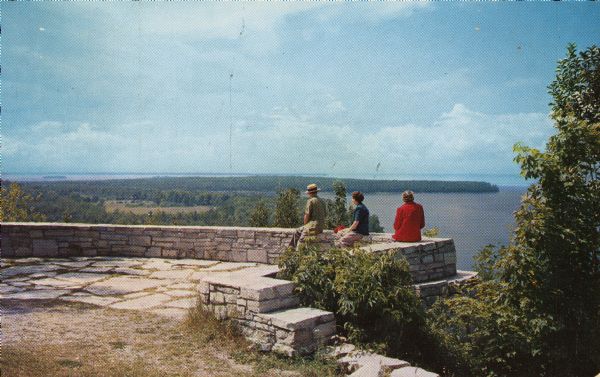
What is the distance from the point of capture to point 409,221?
7973mm

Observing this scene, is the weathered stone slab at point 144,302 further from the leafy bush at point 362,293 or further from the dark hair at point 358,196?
the dark hair at point 358,196

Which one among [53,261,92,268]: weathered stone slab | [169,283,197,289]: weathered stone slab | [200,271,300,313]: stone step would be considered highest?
[200,271,300,313]: stone step

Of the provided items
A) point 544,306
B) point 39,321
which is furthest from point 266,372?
point 544,306

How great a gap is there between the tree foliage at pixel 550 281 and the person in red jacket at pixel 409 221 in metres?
1.56

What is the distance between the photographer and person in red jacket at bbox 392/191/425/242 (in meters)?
7.96

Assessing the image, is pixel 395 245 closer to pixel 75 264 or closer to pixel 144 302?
pixel 144 302

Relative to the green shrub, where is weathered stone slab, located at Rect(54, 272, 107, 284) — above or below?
above

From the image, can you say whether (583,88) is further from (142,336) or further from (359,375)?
(142,336)

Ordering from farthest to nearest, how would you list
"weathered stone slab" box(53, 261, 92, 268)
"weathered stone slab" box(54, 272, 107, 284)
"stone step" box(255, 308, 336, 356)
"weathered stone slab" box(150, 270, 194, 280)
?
"weathered stone slab" box(53, 261, 92, 268), "weathered stone slab" box(150, 270, 194, 280), "weathered stone slab" box(54, 272, 107, 284), "stone step" box(255, 308, 336, 356)

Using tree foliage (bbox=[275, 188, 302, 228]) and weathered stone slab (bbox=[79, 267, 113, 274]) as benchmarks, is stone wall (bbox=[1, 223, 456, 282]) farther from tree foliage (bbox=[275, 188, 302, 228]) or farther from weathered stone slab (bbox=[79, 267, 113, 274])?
tree foliage (bbox=[275, 188, 302, 228])

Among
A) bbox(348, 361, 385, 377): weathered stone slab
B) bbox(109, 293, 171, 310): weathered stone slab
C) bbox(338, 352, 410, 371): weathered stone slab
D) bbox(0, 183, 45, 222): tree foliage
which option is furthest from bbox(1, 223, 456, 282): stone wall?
bbox(0, 183, 45, 222): tree foliage

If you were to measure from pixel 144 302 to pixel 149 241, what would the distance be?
350cm

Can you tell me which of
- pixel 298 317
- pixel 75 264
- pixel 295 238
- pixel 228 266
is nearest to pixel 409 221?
pixel 295 238

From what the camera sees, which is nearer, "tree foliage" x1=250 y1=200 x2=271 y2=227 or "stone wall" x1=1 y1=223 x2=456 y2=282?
"stone wall" x1=1 y1=223 x2=456 y2=282
